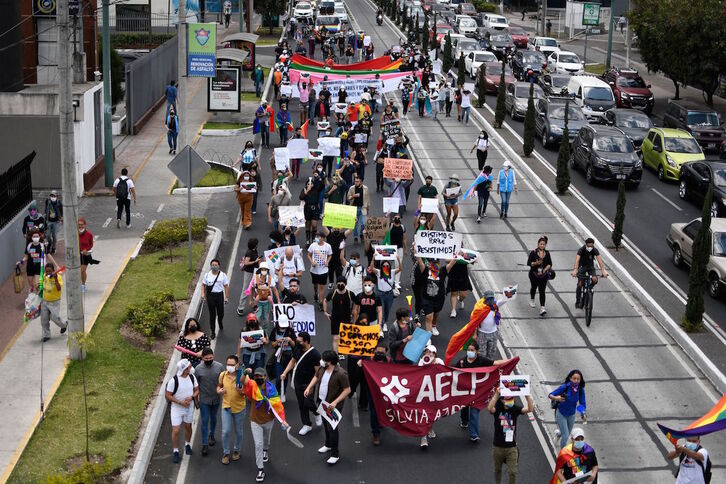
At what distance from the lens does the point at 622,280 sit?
24.2 metres

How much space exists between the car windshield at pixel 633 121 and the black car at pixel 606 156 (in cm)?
493

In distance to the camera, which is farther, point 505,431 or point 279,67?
point 279,67

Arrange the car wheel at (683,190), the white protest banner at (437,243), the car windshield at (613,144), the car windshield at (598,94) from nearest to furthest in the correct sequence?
1. the white protest banner at (437,243)
2. the car wheel at (683,190)
3. the car windshield at (613,144)
4. the car windshield at (598,94)

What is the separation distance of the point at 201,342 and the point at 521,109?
3006 centimetres

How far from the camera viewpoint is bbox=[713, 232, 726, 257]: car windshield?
24.3 m

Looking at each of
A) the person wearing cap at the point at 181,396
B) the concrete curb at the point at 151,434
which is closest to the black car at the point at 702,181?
the concrete curb at the point at 151,434

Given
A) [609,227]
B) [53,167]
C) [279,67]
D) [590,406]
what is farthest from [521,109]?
[590,406]

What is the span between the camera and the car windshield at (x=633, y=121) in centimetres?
4038

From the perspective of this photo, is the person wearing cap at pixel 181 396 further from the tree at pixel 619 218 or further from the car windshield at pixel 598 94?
the car windshield at pixel 598 94

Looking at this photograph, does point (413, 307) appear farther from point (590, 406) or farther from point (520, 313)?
point (590, 406)

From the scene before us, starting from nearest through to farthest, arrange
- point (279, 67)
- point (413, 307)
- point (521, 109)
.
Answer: point (413, 307), point (521, 109), point (279, 67)

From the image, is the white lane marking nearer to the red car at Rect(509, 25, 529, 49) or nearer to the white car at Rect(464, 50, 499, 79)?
the white car at Rect(464, 50, 499, 79)

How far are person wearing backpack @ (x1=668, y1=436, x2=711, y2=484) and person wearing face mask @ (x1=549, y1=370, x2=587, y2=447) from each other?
5.91 ft

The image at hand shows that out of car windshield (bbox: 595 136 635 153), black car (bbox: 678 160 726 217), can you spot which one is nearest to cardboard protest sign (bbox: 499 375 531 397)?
black car (bbox: 678 160 726 217)
